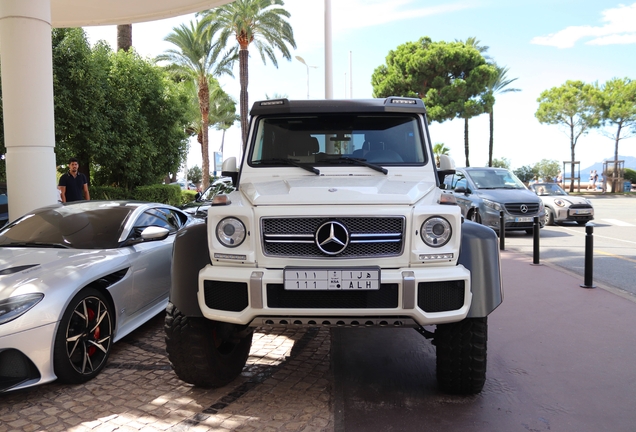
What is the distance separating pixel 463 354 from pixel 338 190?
57.1 inches

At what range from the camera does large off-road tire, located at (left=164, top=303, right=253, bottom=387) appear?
12.3 feet

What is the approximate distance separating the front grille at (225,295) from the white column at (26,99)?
628 cm

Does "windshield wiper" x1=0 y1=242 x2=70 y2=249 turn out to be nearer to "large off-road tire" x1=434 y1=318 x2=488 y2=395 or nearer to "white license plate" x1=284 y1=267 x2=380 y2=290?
"white license plate" x1=284 y1=267 x2=380 y2=290

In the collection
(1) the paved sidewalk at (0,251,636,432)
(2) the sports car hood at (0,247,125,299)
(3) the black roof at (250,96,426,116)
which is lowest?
(1) the paved sidewalk at (0,251,636,432)

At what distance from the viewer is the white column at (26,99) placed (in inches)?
325

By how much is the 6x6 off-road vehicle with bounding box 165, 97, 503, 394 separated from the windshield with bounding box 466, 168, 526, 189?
36.9ft

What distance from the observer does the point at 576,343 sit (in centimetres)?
509

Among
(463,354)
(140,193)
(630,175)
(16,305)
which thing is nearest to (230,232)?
(16,305)

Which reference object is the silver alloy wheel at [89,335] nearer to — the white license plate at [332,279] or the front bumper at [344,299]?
the front bumper at [344,299]

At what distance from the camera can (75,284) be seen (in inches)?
161

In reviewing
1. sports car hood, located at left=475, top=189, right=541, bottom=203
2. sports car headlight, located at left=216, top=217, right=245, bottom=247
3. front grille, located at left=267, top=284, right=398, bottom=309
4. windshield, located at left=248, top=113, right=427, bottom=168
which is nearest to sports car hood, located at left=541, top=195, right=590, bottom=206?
sports car hood, located at left=475, top=189, right=541, bottom=203

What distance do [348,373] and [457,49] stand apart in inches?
1638

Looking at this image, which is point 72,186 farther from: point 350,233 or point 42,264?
point 350,233

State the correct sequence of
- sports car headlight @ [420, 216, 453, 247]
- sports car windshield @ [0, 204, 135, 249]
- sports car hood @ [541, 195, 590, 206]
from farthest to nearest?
sports car hood @ [541, 195, 590, 206], sports car windshield @ [0, 204, 135, 249], sports car headlight @ [420, 216, 453, 247]
